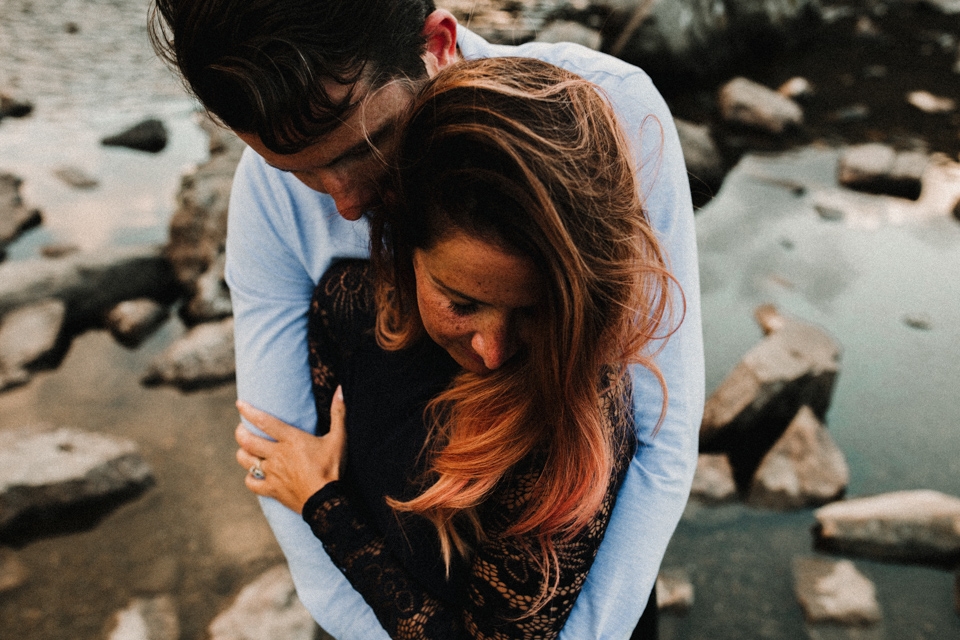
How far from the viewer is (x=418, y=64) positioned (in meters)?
1.17

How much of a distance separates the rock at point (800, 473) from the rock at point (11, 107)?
18.1 feet

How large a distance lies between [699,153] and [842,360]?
1589 millimetres

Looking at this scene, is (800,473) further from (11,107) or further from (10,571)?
(11,107)

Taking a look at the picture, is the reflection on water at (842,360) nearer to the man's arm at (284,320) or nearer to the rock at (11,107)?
the man's arm at (284,320)

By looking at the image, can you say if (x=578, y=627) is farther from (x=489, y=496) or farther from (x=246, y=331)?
(x=246, y=331)

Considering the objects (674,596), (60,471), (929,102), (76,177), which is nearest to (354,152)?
(674,596)

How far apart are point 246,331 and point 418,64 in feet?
2.14

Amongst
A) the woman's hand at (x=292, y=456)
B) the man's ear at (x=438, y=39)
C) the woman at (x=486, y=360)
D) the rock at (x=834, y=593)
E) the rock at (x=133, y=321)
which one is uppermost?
the man's ear at (x=438, y=39)

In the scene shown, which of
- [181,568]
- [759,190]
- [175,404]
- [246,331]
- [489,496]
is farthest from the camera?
[759,190]

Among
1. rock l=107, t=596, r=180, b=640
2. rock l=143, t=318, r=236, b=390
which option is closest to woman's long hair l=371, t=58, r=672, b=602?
rock l=107, t=596, r=180, b=640

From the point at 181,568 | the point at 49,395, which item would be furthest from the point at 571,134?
the point at 49,395

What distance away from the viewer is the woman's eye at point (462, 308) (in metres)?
0.92

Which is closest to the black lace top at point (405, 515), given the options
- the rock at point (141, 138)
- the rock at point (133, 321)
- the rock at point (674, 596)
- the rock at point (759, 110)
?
the rock at point (674, 596)

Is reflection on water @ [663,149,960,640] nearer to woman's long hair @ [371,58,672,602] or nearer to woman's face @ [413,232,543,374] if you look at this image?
woman's long hair @ [371,58,672,602]
